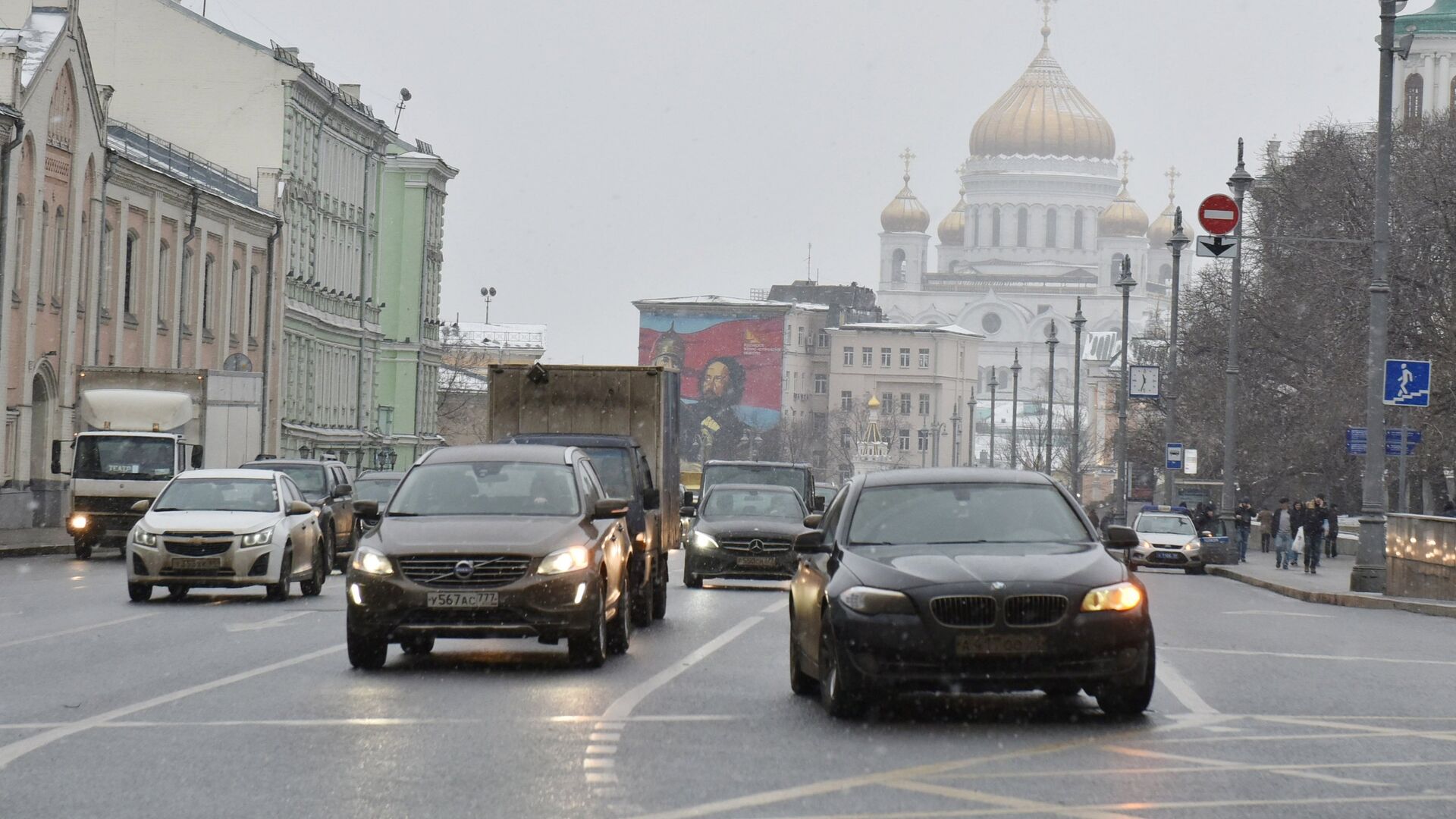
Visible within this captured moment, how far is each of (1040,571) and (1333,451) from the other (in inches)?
2040

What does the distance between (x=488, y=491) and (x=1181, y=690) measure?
16.6 feet

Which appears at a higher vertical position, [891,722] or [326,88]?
[326,88]

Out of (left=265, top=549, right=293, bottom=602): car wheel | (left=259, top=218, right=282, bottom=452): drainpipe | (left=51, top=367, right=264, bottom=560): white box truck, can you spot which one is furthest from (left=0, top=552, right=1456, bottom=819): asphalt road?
(left=259, top=218, right=282, bottom=452): drainpipe

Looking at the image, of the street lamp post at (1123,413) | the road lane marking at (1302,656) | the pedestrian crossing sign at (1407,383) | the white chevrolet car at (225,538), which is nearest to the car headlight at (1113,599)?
the road lane marking at (1302,656)

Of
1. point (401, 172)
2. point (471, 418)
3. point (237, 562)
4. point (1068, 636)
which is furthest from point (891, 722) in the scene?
point (471, 418)

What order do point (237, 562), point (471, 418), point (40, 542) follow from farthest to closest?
point (471, 418), point (40, 542), point (237, 562)

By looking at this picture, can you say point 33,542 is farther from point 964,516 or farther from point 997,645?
point 997,645

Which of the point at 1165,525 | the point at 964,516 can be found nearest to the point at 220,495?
the point at 964,516

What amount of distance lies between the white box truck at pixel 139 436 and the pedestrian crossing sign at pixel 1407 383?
17925mm

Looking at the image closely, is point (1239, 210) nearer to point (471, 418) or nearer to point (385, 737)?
point (385, 737)

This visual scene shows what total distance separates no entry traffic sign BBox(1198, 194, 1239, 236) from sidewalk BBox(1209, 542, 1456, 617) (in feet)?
20.9

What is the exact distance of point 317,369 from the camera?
75375mm

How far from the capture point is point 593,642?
53.5 feet

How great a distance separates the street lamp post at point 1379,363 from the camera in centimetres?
3281
